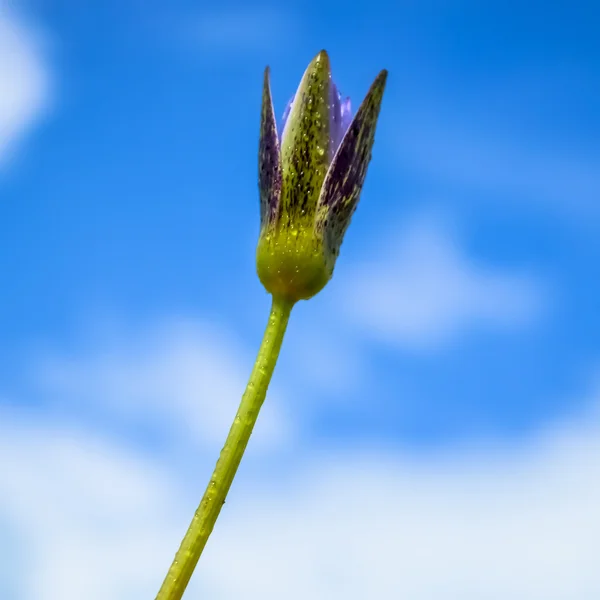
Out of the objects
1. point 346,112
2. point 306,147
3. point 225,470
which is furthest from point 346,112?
point 225,470

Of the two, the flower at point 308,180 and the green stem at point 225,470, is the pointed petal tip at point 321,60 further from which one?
the green stem at point 225,470

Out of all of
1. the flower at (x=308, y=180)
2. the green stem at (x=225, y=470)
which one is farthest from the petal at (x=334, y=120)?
the green stem at (x=225, y=470)

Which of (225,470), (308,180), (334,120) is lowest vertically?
(225,470)

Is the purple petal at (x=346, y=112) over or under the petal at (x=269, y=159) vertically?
over

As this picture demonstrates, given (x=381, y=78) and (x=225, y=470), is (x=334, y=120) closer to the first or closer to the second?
(x=381, y=78)

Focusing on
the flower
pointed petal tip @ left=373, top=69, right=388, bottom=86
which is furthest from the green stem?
pointed petal tip @ left=373, top=69, right=388, bottom=86

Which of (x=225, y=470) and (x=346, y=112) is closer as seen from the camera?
(x=225, y=470)

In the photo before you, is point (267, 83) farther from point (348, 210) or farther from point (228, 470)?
point (228, 470)
